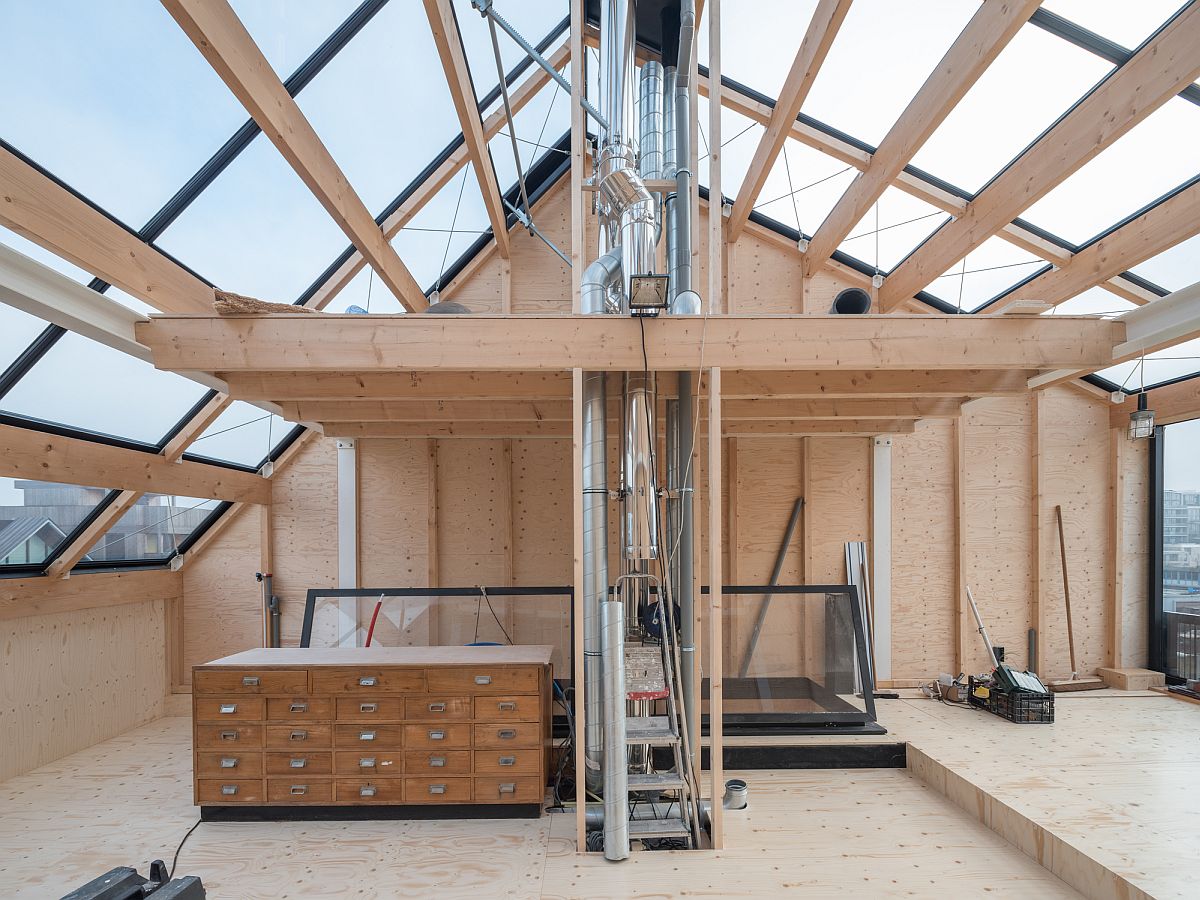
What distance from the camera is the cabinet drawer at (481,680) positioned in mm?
3926

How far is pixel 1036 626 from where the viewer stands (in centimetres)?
609

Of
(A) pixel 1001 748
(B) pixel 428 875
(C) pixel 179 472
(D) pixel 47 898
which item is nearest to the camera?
(D) pixel 47 898

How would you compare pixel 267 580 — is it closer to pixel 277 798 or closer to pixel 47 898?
pixel 277 798

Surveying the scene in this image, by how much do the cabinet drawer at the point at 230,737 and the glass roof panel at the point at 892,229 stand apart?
16.7ft

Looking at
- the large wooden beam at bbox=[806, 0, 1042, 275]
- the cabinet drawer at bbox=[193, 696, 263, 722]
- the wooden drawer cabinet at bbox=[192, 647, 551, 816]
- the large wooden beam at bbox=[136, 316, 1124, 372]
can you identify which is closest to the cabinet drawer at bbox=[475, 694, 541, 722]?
the wooden drawer cabinet at bbox=[192, 647, 551, 816]

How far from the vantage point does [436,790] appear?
388cm

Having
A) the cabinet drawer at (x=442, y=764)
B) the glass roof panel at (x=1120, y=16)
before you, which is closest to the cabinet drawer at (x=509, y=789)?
the cabinet drawer at (x=442, y=764)

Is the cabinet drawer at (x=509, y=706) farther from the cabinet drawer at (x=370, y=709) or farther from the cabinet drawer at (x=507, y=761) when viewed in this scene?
the cabinet drawer at (x=370, y=709)

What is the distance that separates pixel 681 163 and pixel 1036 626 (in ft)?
16.3

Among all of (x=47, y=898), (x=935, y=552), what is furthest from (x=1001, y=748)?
(x=47, y=898)

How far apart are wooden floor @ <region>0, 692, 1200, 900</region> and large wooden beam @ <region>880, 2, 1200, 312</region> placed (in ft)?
10.5

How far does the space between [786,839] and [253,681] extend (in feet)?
9.91

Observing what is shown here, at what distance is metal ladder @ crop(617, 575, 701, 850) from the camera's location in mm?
3434

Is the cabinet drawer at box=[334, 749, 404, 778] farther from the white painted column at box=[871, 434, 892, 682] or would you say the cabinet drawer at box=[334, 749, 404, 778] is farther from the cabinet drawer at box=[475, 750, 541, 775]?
the white painted column at box=[871, 434, 892, 682]
